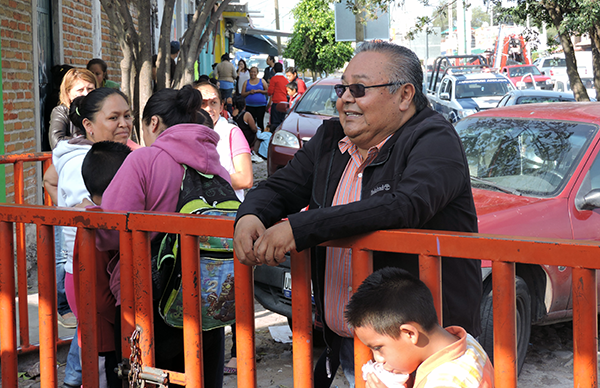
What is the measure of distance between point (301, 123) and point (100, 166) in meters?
7.49

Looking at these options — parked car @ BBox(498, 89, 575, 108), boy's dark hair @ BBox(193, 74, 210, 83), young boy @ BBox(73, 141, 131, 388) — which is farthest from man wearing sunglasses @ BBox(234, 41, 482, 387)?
parked car @ BBox(498, 89, 575, 108)

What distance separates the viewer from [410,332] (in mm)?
1918

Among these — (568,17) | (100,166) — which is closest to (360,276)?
(100,166)

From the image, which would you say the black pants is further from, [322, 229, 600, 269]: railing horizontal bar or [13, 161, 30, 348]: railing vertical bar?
[322, 229, 600, 269]: railing horizontal bar

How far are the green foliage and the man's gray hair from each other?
31.9 meters

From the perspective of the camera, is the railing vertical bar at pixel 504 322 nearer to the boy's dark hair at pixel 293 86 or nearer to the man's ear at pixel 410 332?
the man's ear at pixel 410 332

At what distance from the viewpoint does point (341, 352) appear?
8.30 feet

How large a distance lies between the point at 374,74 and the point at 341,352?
1.08 meters

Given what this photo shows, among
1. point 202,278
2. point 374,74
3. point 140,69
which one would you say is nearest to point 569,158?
point 374,74

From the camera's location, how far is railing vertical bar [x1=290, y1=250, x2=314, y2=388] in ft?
7.50

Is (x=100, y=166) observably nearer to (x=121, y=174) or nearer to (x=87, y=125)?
(x=121, y=174)

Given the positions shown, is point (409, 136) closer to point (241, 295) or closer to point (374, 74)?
point (374, 74)

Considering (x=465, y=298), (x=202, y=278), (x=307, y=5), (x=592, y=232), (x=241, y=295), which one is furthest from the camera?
(x=307, y=5)

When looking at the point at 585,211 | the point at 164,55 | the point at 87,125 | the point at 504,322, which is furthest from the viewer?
the point at 164,55
